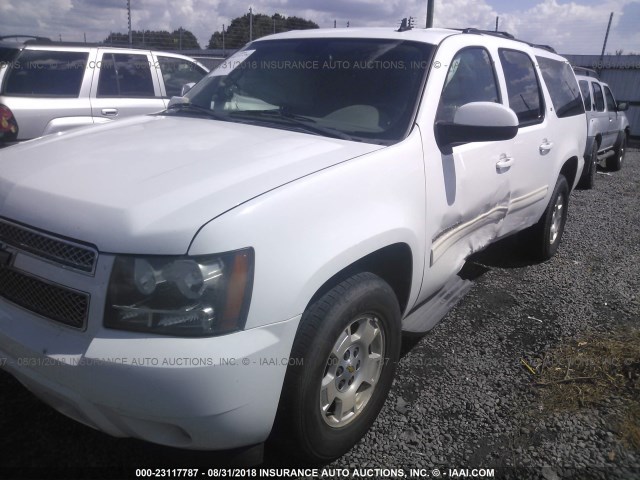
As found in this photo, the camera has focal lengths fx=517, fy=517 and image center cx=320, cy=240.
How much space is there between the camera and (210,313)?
1706mm

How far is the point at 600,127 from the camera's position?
10.2 m

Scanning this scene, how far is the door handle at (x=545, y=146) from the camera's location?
405cm

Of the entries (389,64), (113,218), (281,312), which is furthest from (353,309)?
(389,64)

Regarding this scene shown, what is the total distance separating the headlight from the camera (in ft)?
5.61

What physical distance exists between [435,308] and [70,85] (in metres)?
5.44

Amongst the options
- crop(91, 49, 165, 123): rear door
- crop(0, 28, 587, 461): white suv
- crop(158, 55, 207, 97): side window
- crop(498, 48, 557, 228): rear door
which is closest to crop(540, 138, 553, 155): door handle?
crop(498, 48, 557, 228): rear door

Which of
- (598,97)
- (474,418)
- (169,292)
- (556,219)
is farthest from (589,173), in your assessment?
(169,292)

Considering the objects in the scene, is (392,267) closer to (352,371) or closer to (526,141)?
(352,371)

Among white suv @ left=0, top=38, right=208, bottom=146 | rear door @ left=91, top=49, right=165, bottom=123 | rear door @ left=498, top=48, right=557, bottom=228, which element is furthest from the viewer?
rear door @ left=91, top=49, right=165, bottom=123

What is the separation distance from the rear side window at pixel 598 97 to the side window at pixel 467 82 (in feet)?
26.3

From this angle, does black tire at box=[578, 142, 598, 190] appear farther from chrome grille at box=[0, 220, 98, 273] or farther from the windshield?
chrome grille at box=[0, 220, 98, 273]

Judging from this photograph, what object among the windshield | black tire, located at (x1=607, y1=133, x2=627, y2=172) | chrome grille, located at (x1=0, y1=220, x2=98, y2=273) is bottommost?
black tire, located at (x1=607, y1=133, x2=627, y2=172)

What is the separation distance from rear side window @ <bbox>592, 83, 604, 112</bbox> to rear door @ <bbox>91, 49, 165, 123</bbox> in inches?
326

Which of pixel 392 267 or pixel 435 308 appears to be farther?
pixel 435 308
